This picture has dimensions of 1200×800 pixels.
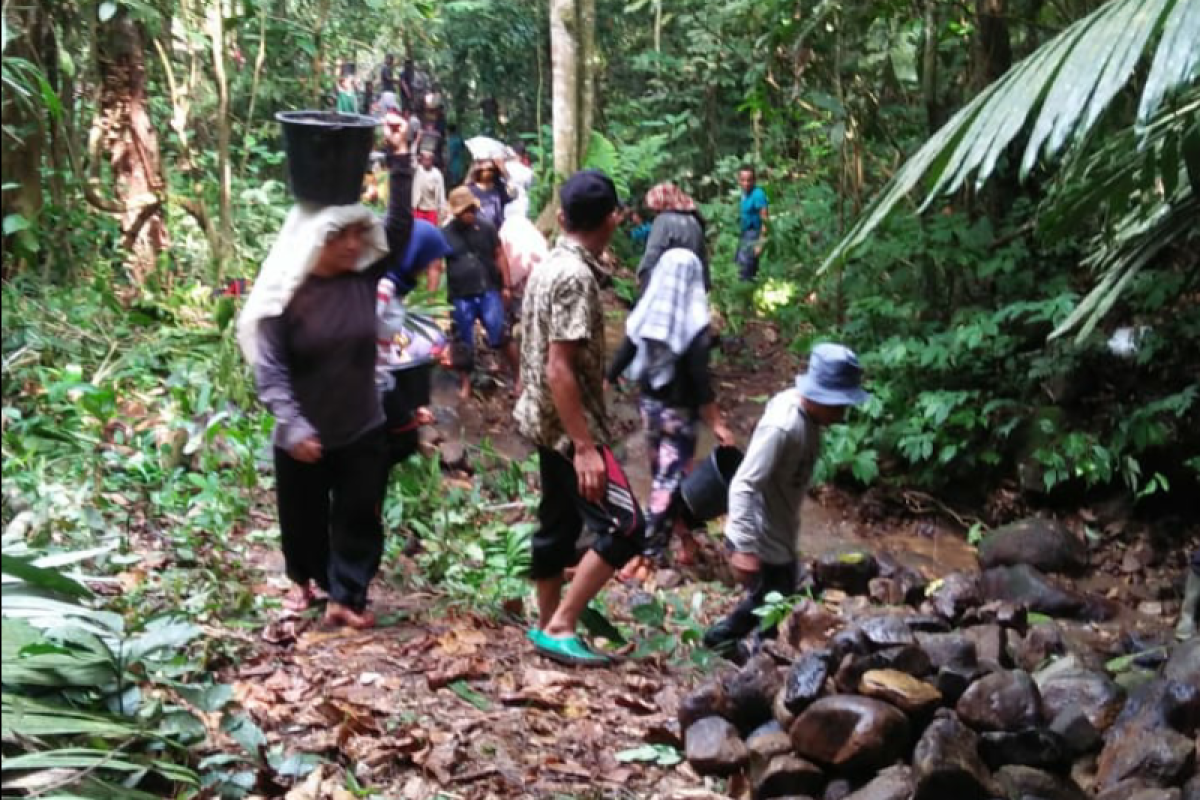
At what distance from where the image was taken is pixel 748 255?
12.7 m

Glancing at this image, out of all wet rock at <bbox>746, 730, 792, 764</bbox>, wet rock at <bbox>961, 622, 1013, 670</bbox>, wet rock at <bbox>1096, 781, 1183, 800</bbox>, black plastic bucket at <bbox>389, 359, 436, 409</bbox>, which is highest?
black plastic bucket at <bbox>389, 359, 436, 409</bbox>

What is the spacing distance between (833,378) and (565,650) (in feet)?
4.56

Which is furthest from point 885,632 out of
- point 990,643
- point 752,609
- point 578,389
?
point 578,389

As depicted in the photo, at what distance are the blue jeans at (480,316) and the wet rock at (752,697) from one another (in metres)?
5.11

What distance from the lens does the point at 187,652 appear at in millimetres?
3621

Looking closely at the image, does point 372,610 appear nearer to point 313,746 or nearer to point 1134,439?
point 313,746

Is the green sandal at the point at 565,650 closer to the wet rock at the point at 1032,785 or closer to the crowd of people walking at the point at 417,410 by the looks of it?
the crowd of people walking at the point at 417,410

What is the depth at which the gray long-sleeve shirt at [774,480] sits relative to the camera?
4.41m

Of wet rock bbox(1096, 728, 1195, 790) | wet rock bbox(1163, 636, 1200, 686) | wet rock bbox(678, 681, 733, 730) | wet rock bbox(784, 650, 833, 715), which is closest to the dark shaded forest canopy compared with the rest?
wet rock bbox(678, 681, 733, 730)

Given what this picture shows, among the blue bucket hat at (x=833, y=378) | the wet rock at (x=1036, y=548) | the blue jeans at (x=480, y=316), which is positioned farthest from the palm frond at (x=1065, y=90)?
the blue jeans at (x=480, y=316)

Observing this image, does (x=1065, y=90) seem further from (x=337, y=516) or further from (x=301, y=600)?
(x=301, y=600)

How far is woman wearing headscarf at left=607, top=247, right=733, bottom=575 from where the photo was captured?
20.0 ft

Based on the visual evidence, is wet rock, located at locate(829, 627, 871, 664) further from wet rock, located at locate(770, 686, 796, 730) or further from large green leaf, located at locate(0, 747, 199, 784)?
large green leaf, located at locate(0, 747, 199, 784)

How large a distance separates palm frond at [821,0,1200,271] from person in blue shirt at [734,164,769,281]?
9.19 m
